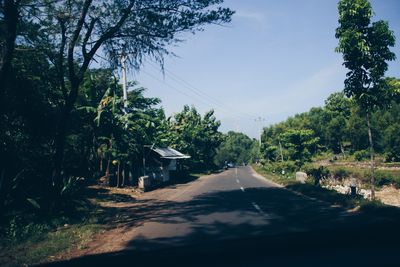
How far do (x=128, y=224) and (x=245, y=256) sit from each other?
6.20 m

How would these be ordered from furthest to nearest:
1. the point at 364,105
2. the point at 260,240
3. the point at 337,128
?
the point at 337,128 → the point at 364,105 → the point at 260,240

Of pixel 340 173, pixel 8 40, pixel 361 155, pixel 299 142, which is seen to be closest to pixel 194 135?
pixel 299 142

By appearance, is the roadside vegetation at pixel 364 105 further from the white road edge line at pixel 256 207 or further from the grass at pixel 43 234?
the grass at pixel 43 234

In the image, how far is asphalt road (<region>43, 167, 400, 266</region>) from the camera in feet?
21.1

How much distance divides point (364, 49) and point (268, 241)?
1125 cm

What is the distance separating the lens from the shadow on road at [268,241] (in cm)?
642

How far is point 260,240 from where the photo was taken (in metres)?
7.85

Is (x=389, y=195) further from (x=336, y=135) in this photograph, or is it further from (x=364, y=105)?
(x=336, y=135)

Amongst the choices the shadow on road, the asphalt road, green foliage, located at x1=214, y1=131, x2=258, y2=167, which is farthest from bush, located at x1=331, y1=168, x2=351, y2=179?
green foliage, located at x1=214, y1=131, x2=258, y2=167

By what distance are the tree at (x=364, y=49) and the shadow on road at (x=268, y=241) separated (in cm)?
657

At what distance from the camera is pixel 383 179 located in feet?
88.6

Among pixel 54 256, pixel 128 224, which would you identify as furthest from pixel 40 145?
pixel 54 256

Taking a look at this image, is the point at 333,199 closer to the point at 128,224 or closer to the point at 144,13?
the point at 128,224

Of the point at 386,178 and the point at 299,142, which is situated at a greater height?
the point at 299,142
